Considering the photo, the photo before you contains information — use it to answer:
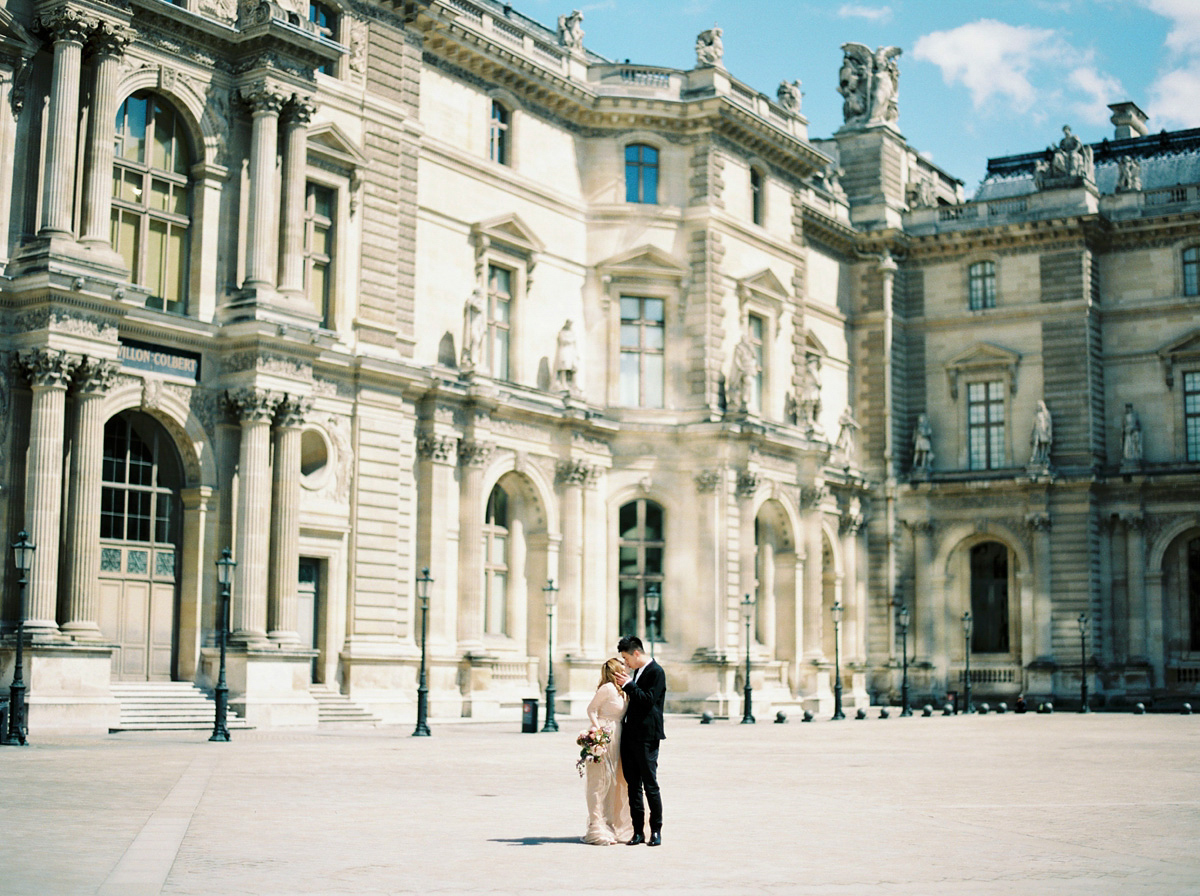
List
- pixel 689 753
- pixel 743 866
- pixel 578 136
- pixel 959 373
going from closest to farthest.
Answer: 1. pixel 743 866
2. pixel 689 753
3. pixel 578 136
4. pixel 959 373

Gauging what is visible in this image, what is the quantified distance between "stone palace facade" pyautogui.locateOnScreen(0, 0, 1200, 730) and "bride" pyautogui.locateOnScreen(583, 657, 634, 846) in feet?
60.5

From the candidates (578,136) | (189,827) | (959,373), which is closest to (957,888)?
(189,827)

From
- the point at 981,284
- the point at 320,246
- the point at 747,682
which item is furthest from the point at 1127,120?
the point at 320,246

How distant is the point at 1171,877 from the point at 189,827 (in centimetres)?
878

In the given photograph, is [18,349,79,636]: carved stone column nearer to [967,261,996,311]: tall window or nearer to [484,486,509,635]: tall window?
[484,486,509,635]: tall window

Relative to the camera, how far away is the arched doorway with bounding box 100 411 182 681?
33594mm

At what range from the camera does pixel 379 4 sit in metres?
40.9

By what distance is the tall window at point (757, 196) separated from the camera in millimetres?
53969

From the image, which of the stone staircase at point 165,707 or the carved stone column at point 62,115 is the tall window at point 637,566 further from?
the carved stone column at point 62,115

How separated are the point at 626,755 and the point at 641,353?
36.7 m

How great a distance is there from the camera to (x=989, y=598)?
6525 cm

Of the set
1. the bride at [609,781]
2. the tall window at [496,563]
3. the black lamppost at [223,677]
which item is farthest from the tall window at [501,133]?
the bride at [609,781]

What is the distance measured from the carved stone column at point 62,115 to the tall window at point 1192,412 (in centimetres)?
4641

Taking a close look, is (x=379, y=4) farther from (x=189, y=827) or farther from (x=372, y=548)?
(x=189, y=827)
